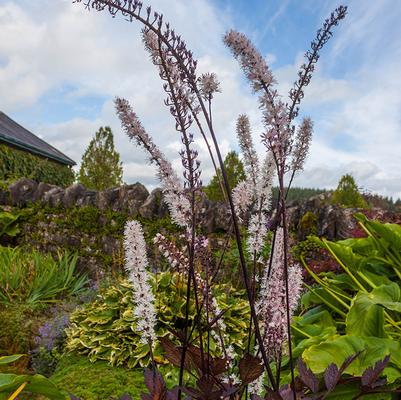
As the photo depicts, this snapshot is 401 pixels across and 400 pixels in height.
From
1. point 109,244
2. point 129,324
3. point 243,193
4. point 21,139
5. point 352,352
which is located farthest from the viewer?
point 21,139

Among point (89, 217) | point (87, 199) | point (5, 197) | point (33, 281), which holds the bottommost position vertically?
point (33, 281)

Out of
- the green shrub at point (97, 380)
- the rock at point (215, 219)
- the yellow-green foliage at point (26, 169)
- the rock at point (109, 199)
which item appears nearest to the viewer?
the green shrub at point (97, 380)

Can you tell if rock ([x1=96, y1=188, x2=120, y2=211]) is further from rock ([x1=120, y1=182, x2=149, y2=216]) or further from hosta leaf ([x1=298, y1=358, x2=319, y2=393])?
hosta leaf ([x1=298, y1=358, x2=319, y2=393])

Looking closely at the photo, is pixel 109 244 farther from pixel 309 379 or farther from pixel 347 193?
pixel 309 379

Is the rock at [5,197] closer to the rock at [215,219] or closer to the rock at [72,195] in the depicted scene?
the rock at [72,195]

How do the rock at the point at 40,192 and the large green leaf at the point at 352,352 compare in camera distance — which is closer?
the large green leaf at the point at 352,352

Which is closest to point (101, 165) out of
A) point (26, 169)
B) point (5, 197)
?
point (26, 169)

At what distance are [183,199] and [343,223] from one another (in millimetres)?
7043

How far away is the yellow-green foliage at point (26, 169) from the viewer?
15.6 meters

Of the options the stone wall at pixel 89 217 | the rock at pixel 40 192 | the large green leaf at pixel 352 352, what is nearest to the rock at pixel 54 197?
the stone wall at pixel 89 217

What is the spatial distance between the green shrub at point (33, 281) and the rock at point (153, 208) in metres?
1.80

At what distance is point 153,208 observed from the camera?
31.0 feet

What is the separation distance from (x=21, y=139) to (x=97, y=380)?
21.0m

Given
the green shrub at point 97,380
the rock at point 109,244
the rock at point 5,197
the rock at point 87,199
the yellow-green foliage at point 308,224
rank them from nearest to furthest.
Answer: the green shrub at point 97,380, the yellow-green foliage at point 308,224, the rock at point 109,244, the rock at point 87,199, the rock at point 5,197
